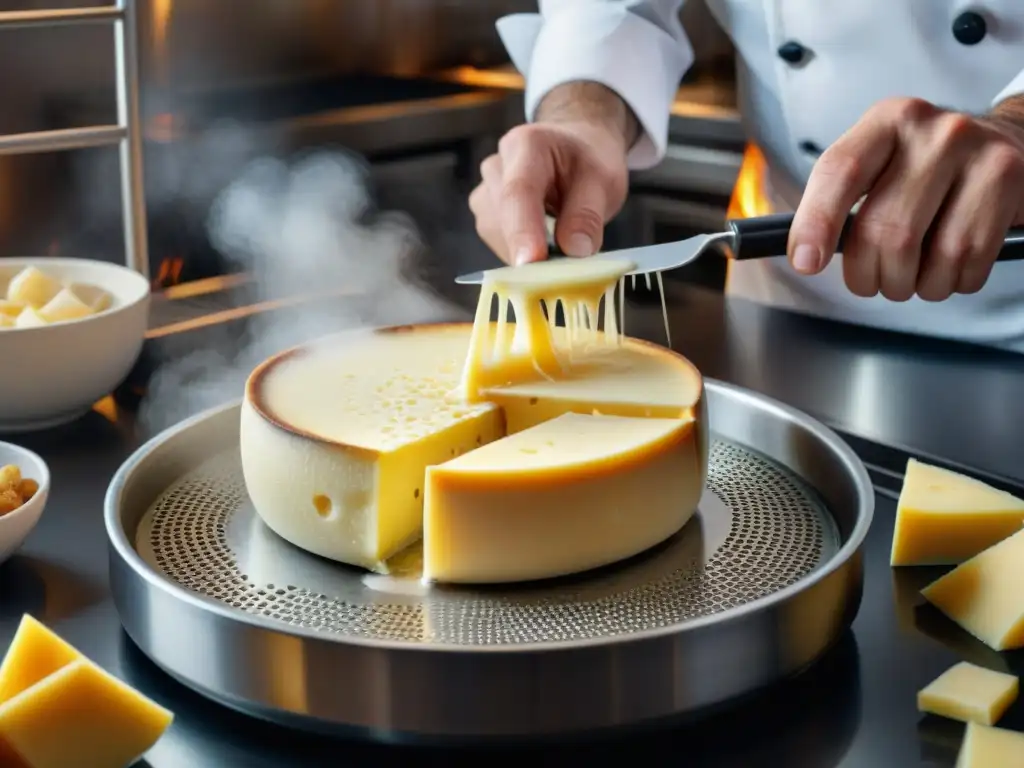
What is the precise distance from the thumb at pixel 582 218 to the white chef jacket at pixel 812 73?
29 centimetres

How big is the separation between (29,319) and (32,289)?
3.2 inches

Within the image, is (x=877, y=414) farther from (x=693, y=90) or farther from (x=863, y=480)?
(x=693, y=90)

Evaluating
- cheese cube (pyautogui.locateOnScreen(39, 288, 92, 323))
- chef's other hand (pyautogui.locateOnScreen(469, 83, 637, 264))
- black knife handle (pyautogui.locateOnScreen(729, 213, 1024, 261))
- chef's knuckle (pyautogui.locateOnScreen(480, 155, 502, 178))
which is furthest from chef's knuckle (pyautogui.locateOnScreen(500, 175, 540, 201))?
cheese cube (pyautogui.locateOnScreen(39, 288, 92, 323))

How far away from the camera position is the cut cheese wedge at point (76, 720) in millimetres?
723

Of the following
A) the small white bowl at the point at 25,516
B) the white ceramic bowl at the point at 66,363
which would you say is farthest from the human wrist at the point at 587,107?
the small white bowl at the point at 25,516

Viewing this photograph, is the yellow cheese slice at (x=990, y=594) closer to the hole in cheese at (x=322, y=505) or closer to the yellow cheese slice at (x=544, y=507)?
the yellow cheese slice at (x=544, y=507)

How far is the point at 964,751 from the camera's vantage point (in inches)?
29.8

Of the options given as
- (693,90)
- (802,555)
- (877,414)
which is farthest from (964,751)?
(693,90)

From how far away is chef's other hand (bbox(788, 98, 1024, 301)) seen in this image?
1.16m

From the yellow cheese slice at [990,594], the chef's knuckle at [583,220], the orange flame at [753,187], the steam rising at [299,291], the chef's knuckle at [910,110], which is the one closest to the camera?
the yellow cheese slice at [990,594]

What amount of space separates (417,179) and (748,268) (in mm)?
1024

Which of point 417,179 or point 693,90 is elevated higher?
point 693,90

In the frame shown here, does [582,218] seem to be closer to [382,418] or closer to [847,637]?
[382,418]

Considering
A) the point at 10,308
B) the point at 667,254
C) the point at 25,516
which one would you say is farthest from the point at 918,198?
the point at 10,308
